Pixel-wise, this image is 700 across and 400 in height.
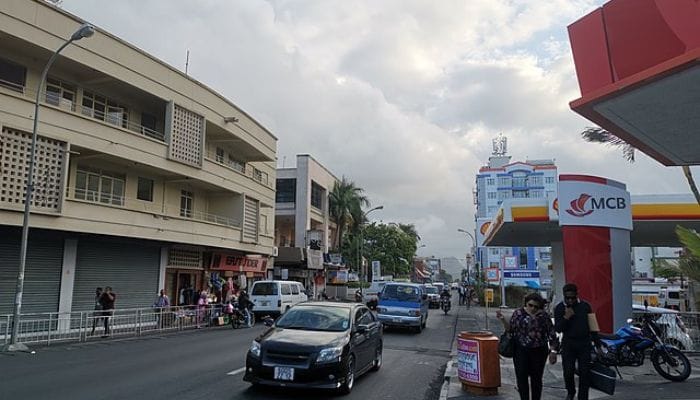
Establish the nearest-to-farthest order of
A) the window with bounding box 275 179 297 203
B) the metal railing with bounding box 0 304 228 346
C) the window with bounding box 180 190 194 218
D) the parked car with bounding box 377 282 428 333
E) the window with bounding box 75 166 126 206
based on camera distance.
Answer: the metal railing with bounding box 0 304 228 346 → the parked car with bounding box 377 282 428 333 → the window with bounding box 75 166 126 206 → the window with bounding box 180 190 194 218 → the window with bounding box 275 179 297 203

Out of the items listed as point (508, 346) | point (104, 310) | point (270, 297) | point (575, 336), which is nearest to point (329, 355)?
point (508, 346)

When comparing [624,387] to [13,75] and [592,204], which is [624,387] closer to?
[592,204]

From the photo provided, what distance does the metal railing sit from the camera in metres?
16.7

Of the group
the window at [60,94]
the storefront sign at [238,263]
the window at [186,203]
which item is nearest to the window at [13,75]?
the window at [60,94]

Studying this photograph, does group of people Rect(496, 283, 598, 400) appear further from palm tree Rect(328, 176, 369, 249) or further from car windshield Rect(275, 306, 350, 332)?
palm tree Rect(328, 176, 369, 249)

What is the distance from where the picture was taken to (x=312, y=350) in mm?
8914

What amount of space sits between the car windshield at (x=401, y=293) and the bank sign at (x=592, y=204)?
9480 millimetres

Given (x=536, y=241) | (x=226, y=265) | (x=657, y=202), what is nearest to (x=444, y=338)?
(x=657, y=202)

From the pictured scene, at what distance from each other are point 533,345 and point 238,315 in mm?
17857

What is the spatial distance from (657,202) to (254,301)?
1778 centimetres

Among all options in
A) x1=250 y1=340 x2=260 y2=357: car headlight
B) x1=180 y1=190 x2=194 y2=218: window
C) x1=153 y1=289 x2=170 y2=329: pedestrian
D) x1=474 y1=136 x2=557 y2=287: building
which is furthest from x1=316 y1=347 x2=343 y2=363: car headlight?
x1=474 y1=136 x2=557 y2=287: building

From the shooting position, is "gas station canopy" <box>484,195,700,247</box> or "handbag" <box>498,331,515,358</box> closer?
"handbag" <box>498,331,515,358</box>

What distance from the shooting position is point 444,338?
20.5m

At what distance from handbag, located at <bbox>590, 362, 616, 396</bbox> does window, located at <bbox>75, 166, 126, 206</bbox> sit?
2015 cm
